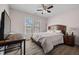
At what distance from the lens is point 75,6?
149 cm

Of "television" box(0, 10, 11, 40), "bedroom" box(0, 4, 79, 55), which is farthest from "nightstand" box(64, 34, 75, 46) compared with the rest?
"television" box(0, 10, 11, 40)

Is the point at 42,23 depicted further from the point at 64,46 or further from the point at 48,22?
the point at 64,46

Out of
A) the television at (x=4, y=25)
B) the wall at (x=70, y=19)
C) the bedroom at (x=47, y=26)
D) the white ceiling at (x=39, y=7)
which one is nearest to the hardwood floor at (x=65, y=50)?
the bedroom at (x=47, y=26)

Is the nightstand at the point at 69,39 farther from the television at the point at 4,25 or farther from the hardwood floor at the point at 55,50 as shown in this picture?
the television at the point at 4,25

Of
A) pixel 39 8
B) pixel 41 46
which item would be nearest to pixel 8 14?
pixel 39 8

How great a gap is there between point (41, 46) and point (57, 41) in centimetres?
34

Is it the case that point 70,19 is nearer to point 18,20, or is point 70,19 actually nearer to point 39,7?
point 39,7

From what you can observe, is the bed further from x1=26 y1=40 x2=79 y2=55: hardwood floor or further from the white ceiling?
the white ceiling

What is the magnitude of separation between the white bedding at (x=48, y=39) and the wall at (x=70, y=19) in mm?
236

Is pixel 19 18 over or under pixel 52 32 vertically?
over

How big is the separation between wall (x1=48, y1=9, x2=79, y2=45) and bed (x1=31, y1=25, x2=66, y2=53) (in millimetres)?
98

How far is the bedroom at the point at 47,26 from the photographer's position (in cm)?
150

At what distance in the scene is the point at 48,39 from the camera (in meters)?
1.65

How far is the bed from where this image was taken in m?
1.59
